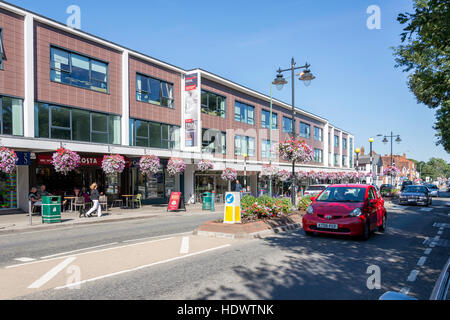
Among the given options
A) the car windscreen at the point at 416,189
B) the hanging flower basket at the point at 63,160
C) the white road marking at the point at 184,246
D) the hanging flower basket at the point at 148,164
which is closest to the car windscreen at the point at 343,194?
the white road marking at the point at 184,246

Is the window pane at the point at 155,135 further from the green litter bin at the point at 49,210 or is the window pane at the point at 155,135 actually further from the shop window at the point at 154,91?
the green litter bin at the point at 49,210

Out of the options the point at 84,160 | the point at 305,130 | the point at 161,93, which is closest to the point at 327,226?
the point at 84,160

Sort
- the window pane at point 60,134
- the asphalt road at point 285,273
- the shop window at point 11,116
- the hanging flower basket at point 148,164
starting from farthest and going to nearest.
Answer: the hanging flower basket at point 148,164 < the window pane at point 60,134 < the shop window at point 11,116 < the asphalt road at point 285,273

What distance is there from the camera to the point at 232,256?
718 centimetres

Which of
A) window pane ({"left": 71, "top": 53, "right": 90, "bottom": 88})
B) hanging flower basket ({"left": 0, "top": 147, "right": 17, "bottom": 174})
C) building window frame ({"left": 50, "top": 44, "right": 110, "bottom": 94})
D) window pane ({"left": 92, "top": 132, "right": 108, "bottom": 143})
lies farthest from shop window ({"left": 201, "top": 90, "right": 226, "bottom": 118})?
hanging flower basket ({"left": 0, "top": 147, "right": 17, "bottom": 174})

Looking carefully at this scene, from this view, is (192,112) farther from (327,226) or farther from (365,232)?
(365,232)

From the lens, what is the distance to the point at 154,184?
80.5 ft

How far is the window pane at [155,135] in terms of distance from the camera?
24.0 m

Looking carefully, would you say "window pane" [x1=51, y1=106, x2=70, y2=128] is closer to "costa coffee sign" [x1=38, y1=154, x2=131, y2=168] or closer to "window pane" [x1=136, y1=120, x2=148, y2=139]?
"costa coffee sign" [x1=38, y1=154, x2=131, y2=168]

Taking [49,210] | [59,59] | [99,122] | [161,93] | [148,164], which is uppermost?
[59,59]

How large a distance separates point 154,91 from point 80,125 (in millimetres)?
6534

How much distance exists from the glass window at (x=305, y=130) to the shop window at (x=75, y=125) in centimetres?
2958
